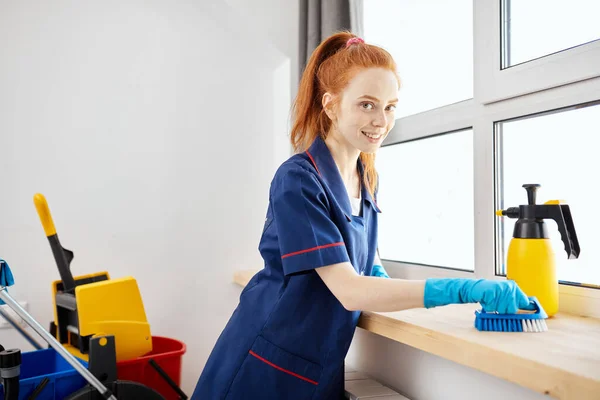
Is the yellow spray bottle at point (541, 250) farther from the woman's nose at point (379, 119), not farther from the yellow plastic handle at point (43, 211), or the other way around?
the yellow plastic handle at point (43, 211)

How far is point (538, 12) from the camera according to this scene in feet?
4.72

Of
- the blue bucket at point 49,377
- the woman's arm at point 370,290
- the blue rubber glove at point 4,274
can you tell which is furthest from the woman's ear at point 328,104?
the blue bucket at point 49,377

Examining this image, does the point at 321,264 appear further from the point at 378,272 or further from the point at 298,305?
the point at 378,272

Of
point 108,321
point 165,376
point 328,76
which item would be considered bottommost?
point 165,376

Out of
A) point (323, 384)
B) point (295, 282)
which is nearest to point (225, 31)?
point (295, 282)

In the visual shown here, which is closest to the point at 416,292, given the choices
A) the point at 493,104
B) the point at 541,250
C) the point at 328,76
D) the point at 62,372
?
the point at 541,250

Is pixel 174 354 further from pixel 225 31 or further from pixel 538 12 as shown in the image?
pixel 538 12

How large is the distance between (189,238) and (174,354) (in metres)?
0.56

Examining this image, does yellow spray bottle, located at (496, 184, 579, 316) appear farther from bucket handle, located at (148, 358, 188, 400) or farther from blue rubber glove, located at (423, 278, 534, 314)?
bucket handle, located at (148, 358, 188, 400)

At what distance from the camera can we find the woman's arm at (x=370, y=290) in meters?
1.03

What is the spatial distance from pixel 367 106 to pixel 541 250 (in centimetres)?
49

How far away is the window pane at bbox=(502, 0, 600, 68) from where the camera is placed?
1309 millimetres

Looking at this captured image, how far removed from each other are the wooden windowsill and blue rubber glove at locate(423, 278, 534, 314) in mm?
57

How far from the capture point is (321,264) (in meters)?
1.08
